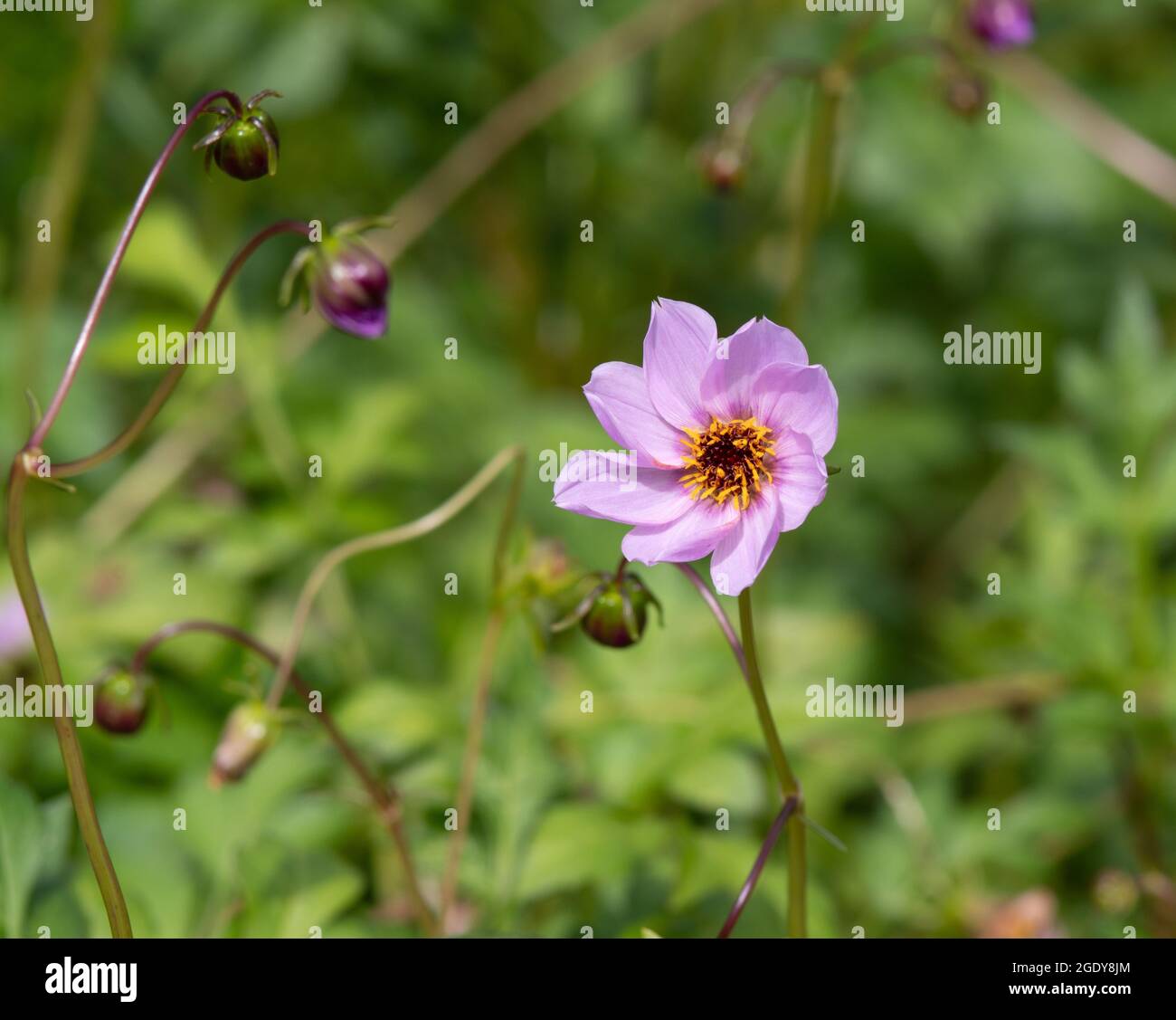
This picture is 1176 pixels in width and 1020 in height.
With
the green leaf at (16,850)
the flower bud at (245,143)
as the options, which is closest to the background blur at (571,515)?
the green leaf at (16,850)

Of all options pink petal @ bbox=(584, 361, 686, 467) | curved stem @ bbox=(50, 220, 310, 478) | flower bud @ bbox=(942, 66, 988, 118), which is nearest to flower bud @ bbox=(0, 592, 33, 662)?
curved stem @ bbox=(50, 220, 310, 478)

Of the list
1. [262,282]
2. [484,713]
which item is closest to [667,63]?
[262,282]

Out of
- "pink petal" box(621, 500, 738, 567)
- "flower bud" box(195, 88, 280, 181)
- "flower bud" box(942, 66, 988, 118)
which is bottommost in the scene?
"pink petal" box(621, 500, 738, 567)

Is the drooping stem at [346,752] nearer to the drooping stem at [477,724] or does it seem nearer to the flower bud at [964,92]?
the drooping stem at [477,724]

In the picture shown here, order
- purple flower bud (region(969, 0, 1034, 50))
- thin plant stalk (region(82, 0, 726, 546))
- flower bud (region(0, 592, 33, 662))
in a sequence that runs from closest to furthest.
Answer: purple flower bud (region(969, 0, 1034, 50))
flower bud (region(0, 592, 33, 662))
thin plant stalk (region(82, 0, 726, 546))

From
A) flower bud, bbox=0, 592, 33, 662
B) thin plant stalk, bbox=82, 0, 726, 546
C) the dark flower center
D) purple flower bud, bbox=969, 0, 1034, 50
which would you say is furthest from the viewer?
thin plant stalk, bbox=82, 0, 726, 546

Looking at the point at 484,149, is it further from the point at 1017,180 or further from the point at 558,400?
the point at 1017,180

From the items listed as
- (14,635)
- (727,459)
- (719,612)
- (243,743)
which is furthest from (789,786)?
(14,635)

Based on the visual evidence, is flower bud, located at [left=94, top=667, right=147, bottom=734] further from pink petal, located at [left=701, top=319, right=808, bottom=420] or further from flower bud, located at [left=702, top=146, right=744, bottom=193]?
flower bud, located at [left=702, top=146, right=744, bottom=193]
